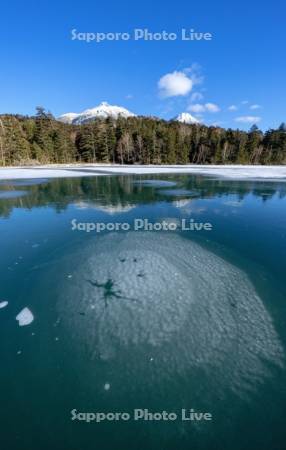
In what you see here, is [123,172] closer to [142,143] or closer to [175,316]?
[142,143]

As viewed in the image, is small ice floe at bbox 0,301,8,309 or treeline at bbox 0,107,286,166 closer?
small ice floe at bbox 0,301,8,309

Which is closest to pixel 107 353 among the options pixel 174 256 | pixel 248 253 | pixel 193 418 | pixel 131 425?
pixel 131 425

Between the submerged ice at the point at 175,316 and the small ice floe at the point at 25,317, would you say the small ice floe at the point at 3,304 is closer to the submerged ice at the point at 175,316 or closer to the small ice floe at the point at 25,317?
the small ice floe at the point at 25,317

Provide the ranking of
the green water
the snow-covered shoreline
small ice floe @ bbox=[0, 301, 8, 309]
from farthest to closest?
the snow-covered shoreline
small ice floe @ bbox=[0, 301, 8, 309]
the green water

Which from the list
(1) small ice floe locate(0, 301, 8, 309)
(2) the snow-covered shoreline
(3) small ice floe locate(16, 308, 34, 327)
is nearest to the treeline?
(2) the snow-covered shoreline

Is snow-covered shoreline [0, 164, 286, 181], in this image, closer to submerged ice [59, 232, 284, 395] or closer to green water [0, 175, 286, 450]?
green water [0, 175, 286, 450]

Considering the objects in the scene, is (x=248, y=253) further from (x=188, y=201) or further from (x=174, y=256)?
(x=188, y=201)
